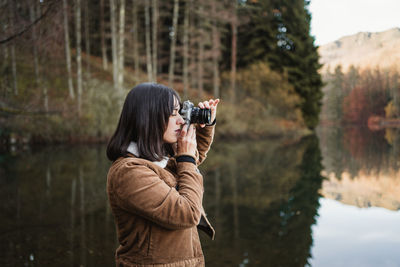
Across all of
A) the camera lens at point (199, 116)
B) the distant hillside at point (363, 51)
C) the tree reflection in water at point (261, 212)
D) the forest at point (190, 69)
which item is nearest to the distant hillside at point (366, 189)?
the tree reflection in water at point (261, 212)

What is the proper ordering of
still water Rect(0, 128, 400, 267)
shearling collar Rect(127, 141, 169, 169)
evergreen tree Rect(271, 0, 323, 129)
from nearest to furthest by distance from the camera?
shearling collar Rect(127, 141, 169, 169) < still water Rect(0, 128, 400, 267) < evergreen tree Rect(271, 0, 323, 129)

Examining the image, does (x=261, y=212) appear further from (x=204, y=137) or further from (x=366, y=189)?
(x=204, y=137)

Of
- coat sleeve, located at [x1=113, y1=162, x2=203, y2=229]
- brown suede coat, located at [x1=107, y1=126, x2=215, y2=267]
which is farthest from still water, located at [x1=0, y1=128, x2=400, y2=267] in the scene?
coat sleeve, located at [x1=113, y1=162, x2=203, y2=229]

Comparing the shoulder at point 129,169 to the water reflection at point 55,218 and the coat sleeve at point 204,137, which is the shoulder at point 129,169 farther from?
the water reflection at point 55,218

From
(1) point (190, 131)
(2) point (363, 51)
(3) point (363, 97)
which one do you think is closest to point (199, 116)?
(1) point (190, 131)

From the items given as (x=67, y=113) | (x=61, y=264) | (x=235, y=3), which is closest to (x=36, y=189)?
(x=61, y=264)

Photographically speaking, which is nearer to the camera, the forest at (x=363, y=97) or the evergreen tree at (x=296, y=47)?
the evergreen tree at (x=296, y=47)

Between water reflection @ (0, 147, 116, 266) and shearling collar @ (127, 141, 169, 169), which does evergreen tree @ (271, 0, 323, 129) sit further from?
A: shearling collar @ (127, 141, 169, 169)

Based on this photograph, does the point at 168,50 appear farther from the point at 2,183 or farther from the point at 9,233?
the point at 9,233

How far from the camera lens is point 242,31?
2792cm

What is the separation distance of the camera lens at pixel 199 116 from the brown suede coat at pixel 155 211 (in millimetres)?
239

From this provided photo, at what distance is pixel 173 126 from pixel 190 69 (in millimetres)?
23040

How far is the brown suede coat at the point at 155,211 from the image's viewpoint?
4.53ft

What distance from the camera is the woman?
139cm
